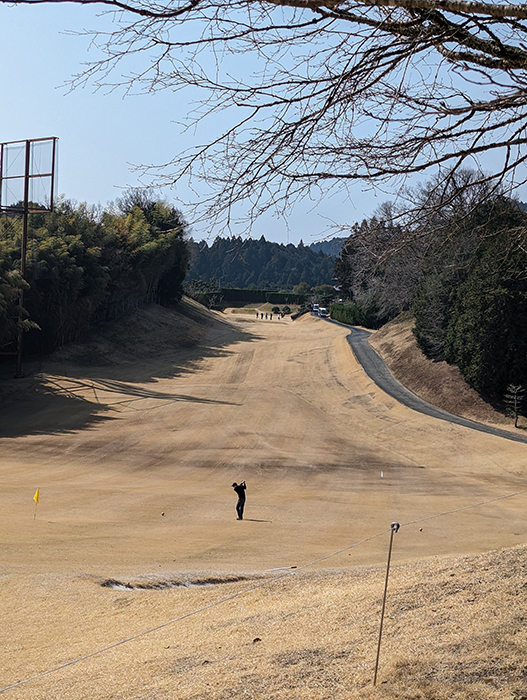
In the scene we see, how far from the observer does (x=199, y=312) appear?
71.5 meters

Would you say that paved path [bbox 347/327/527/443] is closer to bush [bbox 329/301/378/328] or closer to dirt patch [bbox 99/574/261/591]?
bush [bbox 329/301/378/328]

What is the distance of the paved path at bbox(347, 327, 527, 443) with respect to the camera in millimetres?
29141

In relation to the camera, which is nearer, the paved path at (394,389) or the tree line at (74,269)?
the paved path at (394,389)

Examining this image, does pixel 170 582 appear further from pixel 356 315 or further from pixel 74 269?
pixel 356 315

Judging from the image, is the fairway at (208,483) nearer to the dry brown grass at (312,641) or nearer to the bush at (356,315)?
the dry brown grass at (312,641)

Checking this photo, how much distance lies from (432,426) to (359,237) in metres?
24.6

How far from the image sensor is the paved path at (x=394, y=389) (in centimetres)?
2914

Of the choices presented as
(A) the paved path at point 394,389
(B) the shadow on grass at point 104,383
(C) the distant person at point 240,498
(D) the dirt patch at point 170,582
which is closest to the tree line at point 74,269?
(B) the shadow on grass at point 104,383

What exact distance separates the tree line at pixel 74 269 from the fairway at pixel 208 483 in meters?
3.90

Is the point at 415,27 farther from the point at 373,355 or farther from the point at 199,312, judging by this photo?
the point at 199,312

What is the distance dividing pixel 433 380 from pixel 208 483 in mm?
19841

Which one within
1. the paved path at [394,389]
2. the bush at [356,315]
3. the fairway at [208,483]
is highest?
the bush at [356,315]

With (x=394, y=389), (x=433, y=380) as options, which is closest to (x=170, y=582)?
(x=394, y=389)

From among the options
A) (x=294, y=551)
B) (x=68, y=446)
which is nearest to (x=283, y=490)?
(x=294, y=551)
